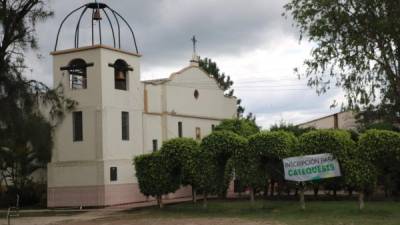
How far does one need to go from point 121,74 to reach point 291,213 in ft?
43.5

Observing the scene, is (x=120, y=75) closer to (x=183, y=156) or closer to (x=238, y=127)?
(x=238, y=127)

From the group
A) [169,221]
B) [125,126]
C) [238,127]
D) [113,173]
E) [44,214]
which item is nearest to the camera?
[169,221]

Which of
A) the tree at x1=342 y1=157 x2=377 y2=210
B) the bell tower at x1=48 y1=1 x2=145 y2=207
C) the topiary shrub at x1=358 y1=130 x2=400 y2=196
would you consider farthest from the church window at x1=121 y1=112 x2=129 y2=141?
the topiary shrub at x1=358 y1=130 x2=400 y2=196

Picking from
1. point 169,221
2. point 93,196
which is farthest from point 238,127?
point 169,221

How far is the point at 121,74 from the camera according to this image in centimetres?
3362

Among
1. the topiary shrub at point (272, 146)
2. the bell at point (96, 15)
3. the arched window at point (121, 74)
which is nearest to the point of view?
the topiary shrub at point (272, 146)

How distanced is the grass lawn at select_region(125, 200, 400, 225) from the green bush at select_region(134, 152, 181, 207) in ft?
2.85

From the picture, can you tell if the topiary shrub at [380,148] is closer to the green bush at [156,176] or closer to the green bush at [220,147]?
the green bush at [220,147]

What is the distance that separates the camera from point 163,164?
2814cm

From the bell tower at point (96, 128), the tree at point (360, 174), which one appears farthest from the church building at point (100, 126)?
the tree at point (360, 174)

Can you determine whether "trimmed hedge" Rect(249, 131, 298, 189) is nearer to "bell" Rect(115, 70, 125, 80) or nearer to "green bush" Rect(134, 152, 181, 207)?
"green bush" Rect(134, 152, 181, 207)

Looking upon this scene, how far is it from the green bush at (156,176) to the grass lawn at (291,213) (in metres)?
0.87

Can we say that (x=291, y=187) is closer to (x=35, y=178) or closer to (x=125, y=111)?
(x=125, y=111)

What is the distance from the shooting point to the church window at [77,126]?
3294 centimetres
